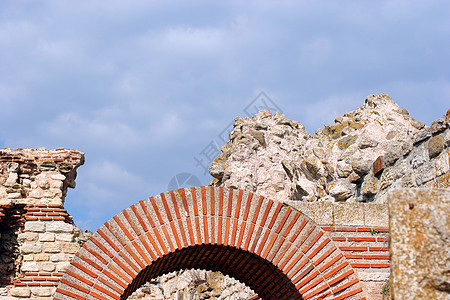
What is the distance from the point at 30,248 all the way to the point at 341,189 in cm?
451

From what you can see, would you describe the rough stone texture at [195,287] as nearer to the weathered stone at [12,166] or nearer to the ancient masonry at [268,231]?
the ancient masonry at [268,231]

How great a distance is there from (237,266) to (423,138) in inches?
97.6

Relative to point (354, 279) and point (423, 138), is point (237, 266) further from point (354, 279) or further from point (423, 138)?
point (423, 138)

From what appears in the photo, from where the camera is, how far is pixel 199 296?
956 centimetres

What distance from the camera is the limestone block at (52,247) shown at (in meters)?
7.29

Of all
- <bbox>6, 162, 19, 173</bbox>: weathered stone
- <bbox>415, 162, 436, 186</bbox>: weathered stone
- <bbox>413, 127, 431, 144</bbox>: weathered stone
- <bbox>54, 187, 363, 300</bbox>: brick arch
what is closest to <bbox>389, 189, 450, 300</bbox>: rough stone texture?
<bbox>54, 187, 363, 300</bbox>: brick arch

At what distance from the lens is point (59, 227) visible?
7395mm

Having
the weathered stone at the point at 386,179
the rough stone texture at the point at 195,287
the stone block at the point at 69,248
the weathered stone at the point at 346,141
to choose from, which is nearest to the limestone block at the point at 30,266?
the stone block at the point at 69,248

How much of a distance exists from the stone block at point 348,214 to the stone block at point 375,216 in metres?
0.05

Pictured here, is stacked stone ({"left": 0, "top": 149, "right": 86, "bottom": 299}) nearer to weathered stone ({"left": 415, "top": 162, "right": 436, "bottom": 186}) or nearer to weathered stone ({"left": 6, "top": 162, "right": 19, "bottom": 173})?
weathered stone ({"left": 6, "top": 162, "right": 19, "bottom": 173})

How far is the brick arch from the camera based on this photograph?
15.9 ft

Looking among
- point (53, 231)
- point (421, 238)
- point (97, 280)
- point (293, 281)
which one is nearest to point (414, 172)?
point (293, 281)

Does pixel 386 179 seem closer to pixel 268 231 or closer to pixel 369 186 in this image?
pixel 369 186

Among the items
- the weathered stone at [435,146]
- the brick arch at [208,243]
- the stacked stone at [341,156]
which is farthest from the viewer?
the stacked stone at [341,156]
